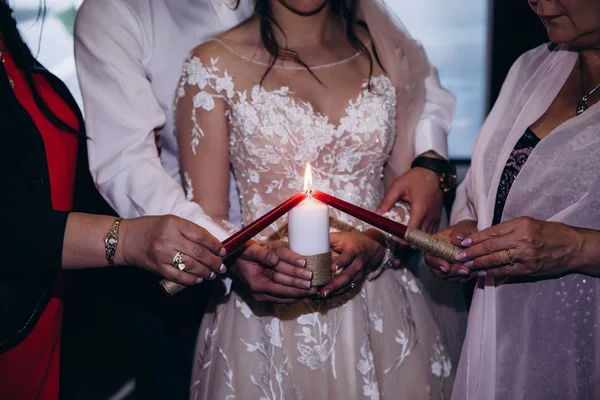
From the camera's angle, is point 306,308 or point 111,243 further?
point 306,308

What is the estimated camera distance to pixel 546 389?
1.61m

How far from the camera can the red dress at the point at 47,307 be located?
1.58 m

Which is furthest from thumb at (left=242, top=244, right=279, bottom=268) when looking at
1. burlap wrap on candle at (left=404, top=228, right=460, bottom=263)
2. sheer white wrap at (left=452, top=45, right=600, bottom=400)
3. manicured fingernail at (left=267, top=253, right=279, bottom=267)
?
sheer white wrap at (left=452, top=45, right=600, bottom=400)

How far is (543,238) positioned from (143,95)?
3.95ft

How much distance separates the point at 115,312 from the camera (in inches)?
118

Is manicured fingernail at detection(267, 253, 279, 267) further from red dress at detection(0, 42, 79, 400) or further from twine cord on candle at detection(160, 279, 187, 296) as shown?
red dress at detection(0, 42, 79, 400)

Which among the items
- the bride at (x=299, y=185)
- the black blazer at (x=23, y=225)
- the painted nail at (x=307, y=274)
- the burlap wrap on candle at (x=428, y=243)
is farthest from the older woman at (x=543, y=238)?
the black blazer at (x=23, y=225)

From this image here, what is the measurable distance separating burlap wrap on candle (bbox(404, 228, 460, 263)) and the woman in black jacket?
400 millimetres

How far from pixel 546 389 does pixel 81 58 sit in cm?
156

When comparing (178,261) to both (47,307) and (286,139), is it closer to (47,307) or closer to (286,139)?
(47,307)

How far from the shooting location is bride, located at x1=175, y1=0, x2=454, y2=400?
5.82ft

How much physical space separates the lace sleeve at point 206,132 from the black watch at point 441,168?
608mm

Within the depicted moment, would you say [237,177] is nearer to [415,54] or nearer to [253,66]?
[253,66]

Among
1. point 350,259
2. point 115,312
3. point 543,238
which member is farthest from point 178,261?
point 115,312
